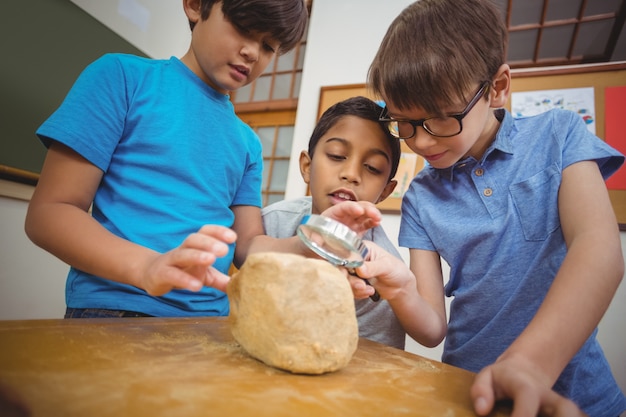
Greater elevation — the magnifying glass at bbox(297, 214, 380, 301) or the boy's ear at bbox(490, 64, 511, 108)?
the boy's ear at bbox(490, 64, 511, 108)

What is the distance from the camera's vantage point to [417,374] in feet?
1.86

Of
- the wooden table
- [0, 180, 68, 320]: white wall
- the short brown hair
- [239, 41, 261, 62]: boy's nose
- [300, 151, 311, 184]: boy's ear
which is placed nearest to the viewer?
the wooden table

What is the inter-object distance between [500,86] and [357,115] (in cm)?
40

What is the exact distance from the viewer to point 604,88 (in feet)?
6.53

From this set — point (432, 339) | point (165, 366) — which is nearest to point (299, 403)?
point (165, 366)

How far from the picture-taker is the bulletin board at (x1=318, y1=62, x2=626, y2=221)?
1855mm

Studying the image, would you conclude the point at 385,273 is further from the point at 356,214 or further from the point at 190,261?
the point at 190,261

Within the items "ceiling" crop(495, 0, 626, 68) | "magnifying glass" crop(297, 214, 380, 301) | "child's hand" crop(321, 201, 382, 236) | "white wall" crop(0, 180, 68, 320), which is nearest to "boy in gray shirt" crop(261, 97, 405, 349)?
"child's hand" crop(321, 201, 382, 236)

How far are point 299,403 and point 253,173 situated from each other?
0.88 m

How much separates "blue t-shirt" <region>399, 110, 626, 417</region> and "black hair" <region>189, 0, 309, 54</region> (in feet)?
1.93

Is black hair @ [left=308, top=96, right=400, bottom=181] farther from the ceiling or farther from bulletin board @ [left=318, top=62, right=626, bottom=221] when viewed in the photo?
the ceiling

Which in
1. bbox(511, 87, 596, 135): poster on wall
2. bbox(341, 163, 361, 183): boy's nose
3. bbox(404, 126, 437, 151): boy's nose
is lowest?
bbox(341, 163, 361, 183): boy's nose

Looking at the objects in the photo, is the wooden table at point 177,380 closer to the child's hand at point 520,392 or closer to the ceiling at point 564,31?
the child's hand at point 520,392

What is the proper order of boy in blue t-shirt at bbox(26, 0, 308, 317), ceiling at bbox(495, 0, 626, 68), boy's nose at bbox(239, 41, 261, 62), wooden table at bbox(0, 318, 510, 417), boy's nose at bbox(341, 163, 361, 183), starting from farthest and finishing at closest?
ceiling at bbox(495, 0, 626, 68) < boy's nose at bbox(341, 163, 361, 183) < boy's nose at bbox(239, 41, 261, 62) < boy in blue t-shirt at bbox(26, 0, 308, 317) < wooden table at bbox(0, 318, 510, 417)
